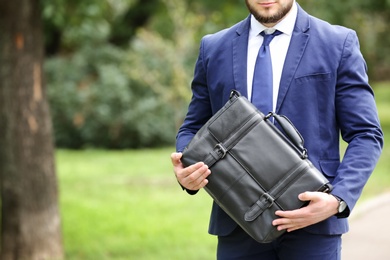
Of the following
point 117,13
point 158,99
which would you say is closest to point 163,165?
point 158,99

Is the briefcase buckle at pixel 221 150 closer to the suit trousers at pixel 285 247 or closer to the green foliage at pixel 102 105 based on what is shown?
the suit trousers at pixel 285 247

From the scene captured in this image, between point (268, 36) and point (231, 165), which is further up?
point (268, 36)

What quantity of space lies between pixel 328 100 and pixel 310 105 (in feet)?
0.21

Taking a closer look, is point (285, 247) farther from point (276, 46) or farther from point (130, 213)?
point (130, 213)

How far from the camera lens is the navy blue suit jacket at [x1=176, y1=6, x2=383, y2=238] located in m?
2.50

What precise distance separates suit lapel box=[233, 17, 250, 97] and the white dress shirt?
0.05 ft

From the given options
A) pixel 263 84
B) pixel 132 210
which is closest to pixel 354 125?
pixel 263 84

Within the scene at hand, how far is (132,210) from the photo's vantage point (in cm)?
981

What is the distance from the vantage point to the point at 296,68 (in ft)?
8.46

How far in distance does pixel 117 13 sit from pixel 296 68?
52.4ft

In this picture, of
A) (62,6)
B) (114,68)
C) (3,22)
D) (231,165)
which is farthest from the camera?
(114,68)

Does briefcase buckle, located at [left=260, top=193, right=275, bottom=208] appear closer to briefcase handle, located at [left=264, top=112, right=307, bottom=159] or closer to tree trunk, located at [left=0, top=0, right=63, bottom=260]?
briefcase handle, located at [left=264, top=112, right=307, bottom=159]

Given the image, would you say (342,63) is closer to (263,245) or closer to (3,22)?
(263,245)

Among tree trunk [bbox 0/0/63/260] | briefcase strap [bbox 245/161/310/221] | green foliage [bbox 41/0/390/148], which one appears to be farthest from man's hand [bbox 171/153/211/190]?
green foliage [bbox 41/0/390/148]
